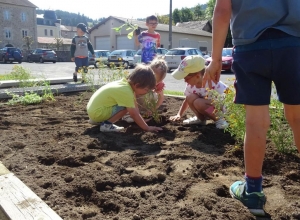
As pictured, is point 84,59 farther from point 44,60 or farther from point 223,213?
point 44,60

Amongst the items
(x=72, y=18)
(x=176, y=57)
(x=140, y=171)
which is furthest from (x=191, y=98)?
(x=72, y=18)

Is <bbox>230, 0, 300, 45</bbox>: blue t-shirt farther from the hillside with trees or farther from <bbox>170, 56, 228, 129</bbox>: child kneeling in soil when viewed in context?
the hillside with trees

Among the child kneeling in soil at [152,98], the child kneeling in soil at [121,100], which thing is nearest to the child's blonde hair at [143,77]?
the child kneeling in soil at [121,100]

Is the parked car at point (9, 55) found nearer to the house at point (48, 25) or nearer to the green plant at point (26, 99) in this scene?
the green plant at point (26, 99)

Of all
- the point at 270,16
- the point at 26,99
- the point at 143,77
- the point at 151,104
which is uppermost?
the point at 270,16

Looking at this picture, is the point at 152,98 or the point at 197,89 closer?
the point at 197,89

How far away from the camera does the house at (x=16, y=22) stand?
165 feet

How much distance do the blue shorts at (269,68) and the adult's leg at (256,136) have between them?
2.4 inches

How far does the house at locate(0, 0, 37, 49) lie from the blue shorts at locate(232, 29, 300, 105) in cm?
5366

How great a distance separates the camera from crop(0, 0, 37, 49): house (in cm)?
5025

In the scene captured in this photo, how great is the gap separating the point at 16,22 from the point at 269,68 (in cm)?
5618

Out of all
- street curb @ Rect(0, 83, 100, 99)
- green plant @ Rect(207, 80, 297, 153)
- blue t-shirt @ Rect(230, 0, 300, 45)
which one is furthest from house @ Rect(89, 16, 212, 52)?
blue t-shirt @ Rect(230, 0, 300, 45)

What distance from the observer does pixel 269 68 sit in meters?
1.79

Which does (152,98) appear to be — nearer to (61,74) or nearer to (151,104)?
(151,104)
